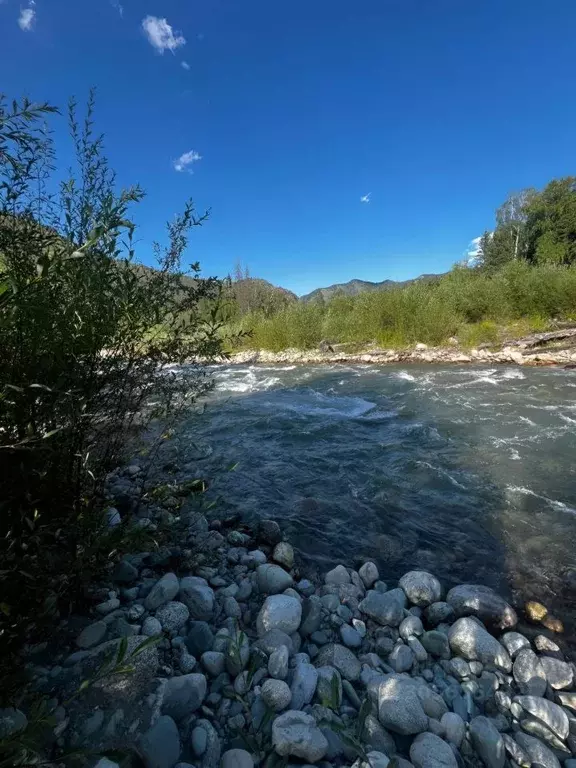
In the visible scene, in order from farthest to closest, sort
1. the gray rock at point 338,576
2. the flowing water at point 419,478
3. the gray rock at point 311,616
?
the flowing water at point 419,478, the gray rock at point 338,576, the gray rock at point 311,616

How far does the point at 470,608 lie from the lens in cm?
306

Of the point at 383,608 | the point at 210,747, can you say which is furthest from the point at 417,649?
the point at 210,747

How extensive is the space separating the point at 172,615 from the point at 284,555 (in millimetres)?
1319

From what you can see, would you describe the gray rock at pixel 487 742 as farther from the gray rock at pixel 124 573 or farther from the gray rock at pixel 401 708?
the gray rock at pixel 124 573

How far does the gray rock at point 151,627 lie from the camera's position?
2297 mm

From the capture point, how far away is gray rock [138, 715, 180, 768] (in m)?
1.62

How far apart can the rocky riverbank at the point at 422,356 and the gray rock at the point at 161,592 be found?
13176mm

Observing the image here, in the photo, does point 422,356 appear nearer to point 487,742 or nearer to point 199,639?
point 487,742

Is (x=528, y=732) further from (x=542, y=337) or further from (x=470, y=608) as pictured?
(x=542, y=337)

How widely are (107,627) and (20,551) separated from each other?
937 millimetres

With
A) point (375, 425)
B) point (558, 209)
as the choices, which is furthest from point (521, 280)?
point (558, 209)

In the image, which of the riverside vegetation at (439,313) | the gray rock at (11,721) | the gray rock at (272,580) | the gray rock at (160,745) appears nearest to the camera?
the gray rock at (11,721)

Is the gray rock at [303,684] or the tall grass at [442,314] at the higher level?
the tall grass at [442,314]

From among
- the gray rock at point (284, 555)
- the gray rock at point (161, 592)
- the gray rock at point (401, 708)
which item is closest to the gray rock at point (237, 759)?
the gray rock at point (401, 708)
